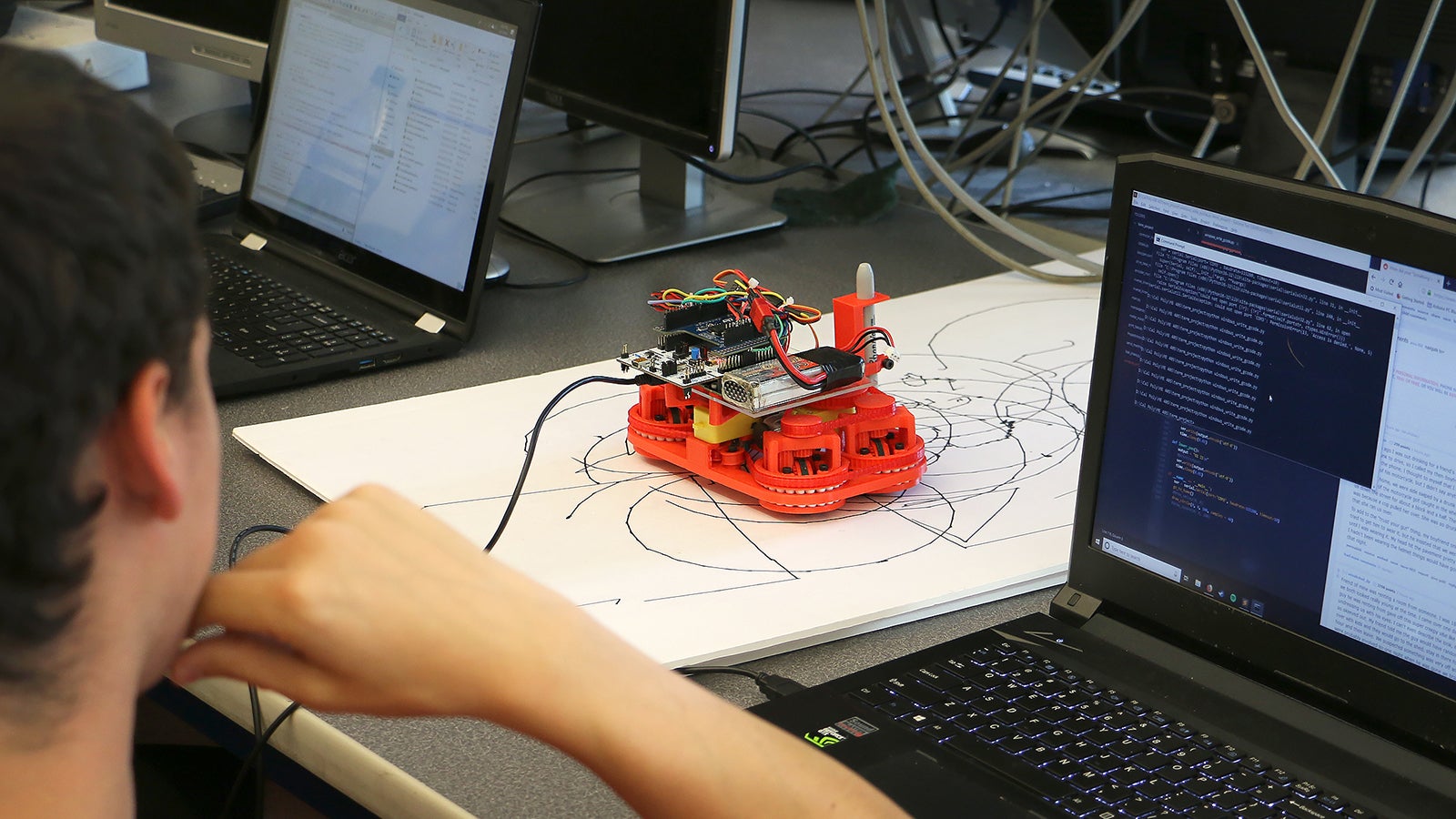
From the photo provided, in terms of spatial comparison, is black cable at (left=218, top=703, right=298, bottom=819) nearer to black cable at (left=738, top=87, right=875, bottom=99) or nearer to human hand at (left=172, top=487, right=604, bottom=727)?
human hand at (left=172, top=487, right=604, bottom=727)

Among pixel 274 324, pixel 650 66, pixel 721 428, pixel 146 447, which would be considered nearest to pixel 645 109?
pixel 650 66

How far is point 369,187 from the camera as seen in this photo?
3.95ft

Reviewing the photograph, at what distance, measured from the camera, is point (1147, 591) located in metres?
0.71

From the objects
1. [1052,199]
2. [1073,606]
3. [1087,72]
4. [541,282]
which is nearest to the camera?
[1073,606]

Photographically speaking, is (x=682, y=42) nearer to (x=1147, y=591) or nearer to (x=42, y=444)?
(x=1147, y=591)

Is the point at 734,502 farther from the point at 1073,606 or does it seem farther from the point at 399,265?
the point at 399,265

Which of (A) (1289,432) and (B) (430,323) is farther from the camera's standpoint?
(B) (430,323)

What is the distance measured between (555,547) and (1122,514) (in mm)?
334

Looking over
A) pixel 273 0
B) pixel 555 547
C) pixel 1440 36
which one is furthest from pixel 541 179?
pixel 1440 36

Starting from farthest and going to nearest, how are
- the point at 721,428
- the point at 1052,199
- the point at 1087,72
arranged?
the point at 1052,199
the point at 1087,72
the point at 721,428

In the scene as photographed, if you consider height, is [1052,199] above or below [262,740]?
above

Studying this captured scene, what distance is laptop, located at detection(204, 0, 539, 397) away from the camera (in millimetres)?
1101

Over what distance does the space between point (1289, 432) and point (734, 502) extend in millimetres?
362

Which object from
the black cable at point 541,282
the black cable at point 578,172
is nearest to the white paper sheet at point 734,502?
the black cable at point 541,282
